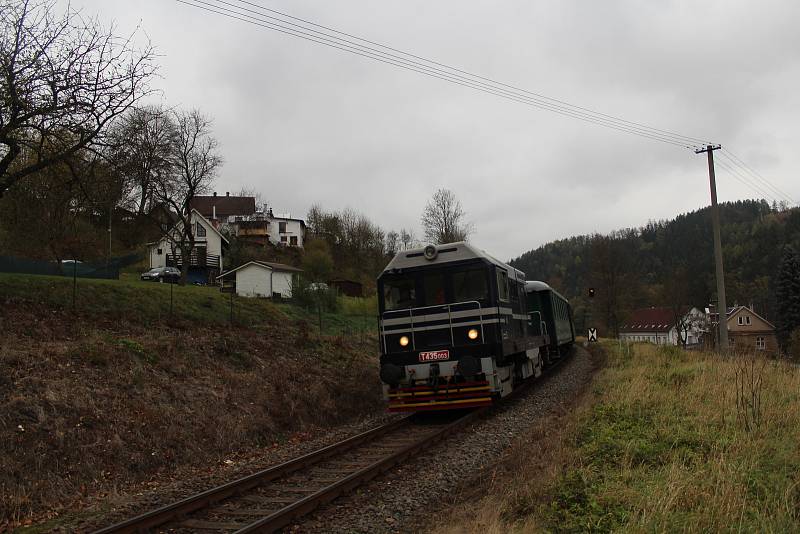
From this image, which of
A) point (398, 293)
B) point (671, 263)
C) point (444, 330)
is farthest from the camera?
point (671, 263)

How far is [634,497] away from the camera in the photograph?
532 centimetres

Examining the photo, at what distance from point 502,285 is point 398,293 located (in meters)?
2.34

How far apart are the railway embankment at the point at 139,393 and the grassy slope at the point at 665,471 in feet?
15.5

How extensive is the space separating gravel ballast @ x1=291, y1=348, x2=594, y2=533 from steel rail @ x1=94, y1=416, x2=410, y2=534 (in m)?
1.29

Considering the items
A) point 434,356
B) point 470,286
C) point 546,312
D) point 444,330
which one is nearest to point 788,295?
point 546,312

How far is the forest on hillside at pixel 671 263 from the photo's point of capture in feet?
179

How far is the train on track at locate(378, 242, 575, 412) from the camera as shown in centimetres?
1206

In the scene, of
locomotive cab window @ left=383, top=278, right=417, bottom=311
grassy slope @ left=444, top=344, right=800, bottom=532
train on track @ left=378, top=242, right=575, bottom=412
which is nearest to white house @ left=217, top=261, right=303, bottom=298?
locomotive cab window @ left=383, top=278, right=417, bottom=311

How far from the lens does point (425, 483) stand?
781 centimetres

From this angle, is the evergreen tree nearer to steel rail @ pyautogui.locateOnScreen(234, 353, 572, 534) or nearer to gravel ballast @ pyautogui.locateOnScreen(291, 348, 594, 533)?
gravel ballast @ pyautogui.locateOnScreen(291, 348, 594, 533)

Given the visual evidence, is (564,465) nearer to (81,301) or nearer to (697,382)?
(697,382)

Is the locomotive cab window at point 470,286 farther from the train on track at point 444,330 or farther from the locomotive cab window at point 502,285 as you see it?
the locomotive cab window at point 502,285

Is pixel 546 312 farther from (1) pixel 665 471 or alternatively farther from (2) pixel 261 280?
(2) pixel 261 280

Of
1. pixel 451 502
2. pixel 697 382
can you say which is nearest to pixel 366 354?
pixel 697 382
